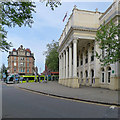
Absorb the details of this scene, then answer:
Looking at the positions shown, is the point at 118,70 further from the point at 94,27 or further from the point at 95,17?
the point at 95,17

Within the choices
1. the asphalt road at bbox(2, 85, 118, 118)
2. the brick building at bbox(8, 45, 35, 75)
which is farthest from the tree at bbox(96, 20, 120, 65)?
the brick building at bbox(8, 45, 35, 75)

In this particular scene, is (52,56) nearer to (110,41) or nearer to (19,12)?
(110,41)

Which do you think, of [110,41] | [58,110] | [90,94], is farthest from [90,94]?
[58,110]

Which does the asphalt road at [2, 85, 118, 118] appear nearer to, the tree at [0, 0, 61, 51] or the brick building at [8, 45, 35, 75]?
the tree at [0, 0, 61, 51]

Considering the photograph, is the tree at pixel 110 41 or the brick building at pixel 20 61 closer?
the tree at pixel 110 41

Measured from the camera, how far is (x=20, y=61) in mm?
74625

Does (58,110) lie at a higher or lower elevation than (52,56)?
lower

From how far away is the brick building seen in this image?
73062 mm

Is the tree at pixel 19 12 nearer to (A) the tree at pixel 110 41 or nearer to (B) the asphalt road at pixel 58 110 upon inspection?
(B) the asphalt road at pixel 58 110

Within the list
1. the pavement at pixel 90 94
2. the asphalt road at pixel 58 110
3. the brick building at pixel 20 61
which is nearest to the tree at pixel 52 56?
the pavement at pixel 90 94

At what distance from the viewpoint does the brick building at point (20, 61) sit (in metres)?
73.1

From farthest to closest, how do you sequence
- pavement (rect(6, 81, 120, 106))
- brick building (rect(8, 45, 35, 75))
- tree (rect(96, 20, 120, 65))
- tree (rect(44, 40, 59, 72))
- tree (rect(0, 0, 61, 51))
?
1. brick building (rect(8, 45, 35, 75))
2. tree (rect(44, 40, 59, 72))
3. tree (rect(96, 20, 120, 65))
4. pavement (rect(6, 81, 120, 106))
5. tree (rect(0, 0, 61, 51))

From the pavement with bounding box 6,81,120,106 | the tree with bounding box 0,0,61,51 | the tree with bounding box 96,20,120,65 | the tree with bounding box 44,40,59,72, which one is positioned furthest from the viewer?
the tree with bounding box 44,40,59,72

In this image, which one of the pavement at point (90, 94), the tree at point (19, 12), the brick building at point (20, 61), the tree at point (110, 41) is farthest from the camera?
the brick building at point (20, 61)
